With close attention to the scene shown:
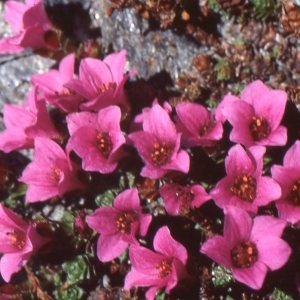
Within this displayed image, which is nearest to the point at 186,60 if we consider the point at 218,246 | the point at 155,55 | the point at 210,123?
the point at 155,55

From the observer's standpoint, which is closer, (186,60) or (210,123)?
(210,123)

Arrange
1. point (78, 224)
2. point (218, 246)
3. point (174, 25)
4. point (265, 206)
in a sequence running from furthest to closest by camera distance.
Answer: point (174, 25)
point (78, 224)
point (265, 206)
point (218, 246)

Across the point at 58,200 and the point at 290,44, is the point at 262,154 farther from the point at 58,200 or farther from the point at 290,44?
the point at 58,200

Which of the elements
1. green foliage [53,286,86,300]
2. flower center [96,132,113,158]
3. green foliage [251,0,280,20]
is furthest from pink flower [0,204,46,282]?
green foliage [251,0,280,20]

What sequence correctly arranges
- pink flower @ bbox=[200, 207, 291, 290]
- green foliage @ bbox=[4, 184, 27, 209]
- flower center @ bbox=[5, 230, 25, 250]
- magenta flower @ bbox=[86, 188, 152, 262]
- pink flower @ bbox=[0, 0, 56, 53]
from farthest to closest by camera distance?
green foliage @ bbox=[4, 184, 27, 209]
pink flower @ bbox=[0, 0, 56, 53]
flower center @ bbox=[5, 230, 25, 250]
magenta flower @ bbox=[86, 188, 152, 262]
pink flower @ bbox=[200, 207, 291, 290]

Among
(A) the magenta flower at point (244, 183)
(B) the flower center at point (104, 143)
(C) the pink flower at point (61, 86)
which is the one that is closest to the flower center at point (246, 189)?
(A) the magenta flower at point (244, 183)

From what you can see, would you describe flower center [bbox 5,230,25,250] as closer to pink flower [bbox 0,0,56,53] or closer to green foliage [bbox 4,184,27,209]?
green foliage [bbox 4,184,27,209]
